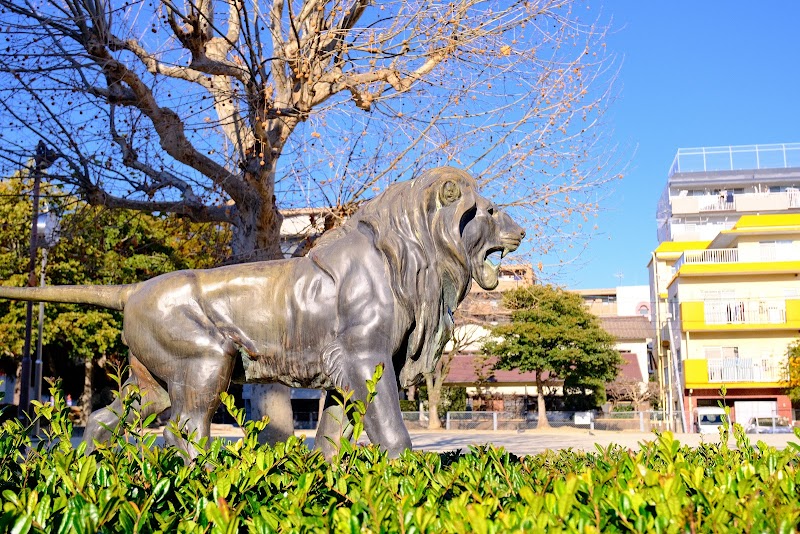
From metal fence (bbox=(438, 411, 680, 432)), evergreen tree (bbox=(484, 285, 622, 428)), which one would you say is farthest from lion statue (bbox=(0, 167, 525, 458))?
evergreen tree (bbox=(484, 285, 622, 428))

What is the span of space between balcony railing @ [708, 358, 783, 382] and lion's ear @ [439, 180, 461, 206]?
28.5 m

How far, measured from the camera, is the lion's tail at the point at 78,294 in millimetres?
4383

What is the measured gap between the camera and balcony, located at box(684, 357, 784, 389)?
1187 inches

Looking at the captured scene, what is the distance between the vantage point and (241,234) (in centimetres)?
935

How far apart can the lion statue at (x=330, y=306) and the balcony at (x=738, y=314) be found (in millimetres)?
29250

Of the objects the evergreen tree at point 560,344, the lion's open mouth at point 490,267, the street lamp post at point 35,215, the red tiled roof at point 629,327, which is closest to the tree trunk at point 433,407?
the evergreen tree at point 560,344

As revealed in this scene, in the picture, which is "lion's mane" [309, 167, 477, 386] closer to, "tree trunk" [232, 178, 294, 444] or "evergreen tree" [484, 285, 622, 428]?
"tree trunk" [232, 178, 294, 444]

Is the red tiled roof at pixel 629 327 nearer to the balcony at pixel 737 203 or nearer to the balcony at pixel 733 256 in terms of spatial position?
the balcony at pixel 737 203

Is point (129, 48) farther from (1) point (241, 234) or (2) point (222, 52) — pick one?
(1) point (241, 234)

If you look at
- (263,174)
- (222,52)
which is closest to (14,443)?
(263,174)

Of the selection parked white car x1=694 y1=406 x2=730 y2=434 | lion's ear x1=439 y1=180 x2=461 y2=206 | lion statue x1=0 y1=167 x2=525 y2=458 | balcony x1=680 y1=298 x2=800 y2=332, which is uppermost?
balcony x1=680 y1=298 x2=800 y2=332

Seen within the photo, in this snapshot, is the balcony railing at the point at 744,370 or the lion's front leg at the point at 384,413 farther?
the balcony railing at the point at 744,370

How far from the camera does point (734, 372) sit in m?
30.3

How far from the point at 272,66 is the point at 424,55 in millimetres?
1608
